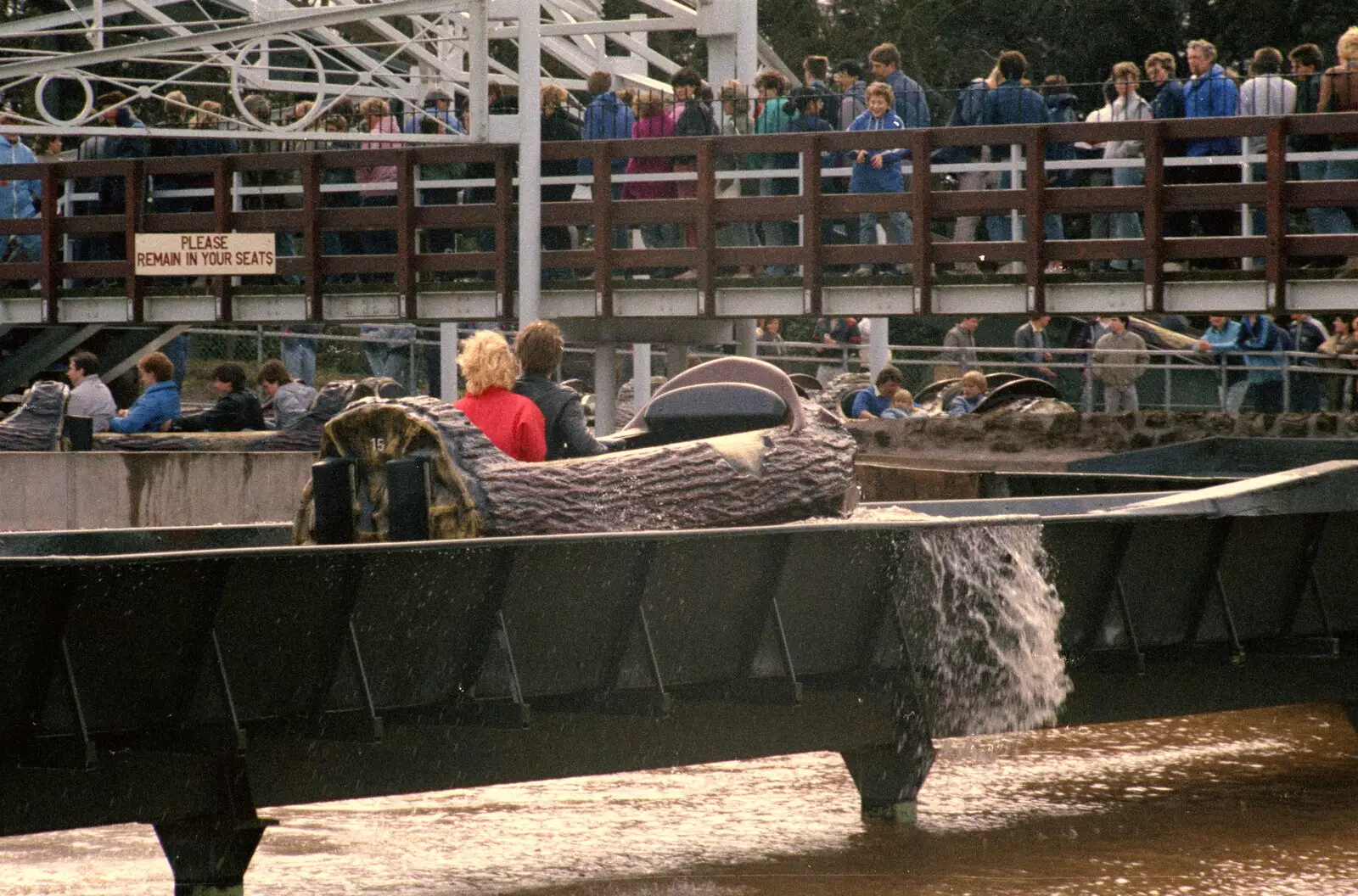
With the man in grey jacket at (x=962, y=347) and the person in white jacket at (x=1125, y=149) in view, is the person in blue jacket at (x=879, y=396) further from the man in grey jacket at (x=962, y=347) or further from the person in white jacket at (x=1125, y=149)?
the person in white jacket at (x=1125, y=149)

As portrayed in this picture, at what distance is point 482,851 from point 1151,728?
16.2 ft

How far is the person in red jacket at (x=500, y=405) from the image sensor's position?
8.05m

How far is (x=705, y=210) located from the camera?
17094mm

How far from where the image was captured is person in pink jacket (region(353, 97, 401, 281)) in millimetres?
18203

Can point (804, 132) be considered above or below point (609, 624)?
above

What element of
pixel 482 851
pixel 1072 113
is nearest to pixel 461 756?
pixel 482 851

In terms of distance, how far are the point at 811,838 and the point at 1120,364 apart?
11.9 m

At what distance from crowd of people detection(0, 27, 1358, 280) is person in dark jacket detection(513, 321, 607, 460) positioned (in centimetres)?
847

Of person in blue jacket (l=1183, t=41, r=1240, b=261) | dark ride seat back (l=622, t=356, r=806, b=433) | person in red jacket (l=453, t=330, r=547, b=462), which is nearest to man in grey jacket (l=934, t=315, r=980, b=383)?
person in blue jacket (l=1183, t=41, r=1240, b=261)

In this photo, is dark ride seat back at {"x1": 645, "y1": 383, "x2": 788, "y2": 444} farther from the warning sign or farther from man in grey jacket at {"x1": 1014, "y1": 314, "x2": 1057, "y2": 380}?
man in grey jacket at {"x1": 1014, "y1": 314, "x2": 1057, "y2": 380}

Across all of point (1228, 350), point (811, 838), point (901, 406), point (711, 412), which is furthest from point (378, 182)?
point (811, 838)

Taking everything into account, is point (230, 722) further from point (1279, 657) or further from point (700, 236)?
point (700, 236)

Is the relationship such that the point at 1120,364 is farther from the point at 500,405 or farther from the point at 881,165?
the point at 500,405

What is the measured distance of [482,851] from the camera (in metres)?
8.09
